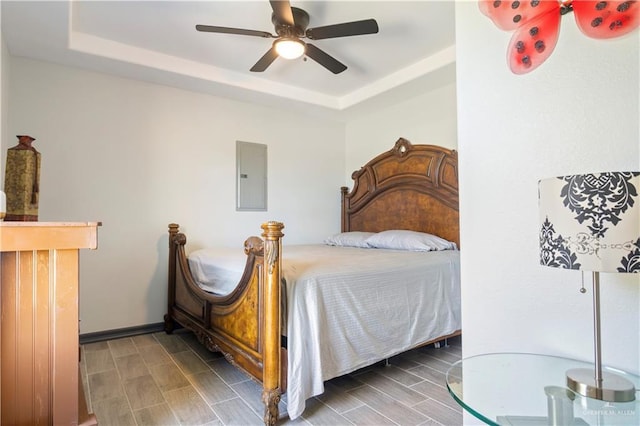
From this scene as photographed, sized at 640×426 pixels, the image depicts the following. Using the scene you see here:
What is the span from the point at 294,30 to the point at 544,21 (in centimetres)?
159

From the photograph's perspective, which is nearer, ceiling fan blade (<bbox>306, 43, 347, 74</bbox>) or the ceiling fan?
the ceiling fan

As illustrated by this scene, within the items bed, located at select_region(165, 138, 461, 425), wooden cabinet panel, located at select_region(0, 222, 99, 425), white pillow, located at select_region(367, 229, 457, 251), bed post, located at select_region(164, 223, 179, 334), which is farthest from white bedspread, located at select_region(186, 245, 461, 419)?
bed post, located at select_region(164, 223, 179, 334)

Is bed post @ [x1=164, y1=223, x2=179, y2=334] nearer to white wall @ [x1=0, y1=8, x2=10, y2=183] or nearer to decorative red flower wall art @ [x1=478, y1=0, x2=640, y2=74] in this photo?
white wall @ [x1=0, y1=8, x2=10, y2=183]

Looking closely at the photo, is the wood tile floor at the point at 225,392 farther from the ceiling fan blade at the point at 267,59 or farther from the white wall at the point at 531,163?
the ceiling fan blade at the point at 267,59

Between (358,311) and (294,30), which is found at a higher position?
(294,30)

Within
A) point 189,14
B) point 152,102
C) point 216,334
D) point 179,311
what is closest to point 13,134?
A: point 152,102

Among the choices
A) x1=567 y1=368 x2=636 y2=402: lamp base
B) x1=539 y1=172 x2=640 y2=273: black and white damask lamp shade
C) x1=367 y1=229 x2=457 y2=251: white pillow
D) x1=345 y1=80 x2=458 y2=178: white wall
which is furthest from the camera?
x1=345 y1=80 x2=458 y2=178: white wall

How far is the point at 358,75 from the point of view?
3.59 metres

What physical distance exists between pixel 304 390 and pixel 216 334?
2.94 feet

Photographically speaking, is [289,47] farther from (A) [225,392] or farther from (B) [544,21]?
(A) [225,392]

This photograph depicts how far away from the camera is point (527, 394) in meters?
1.00

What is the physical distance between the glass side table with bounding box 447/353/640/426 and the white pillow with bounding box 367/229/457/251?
6.33ft

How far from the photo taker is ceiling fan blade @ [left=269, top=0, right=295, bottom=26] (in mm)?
2004

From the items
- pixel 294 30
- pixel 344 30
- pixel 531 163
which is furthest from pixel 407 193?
pixel 531 163
